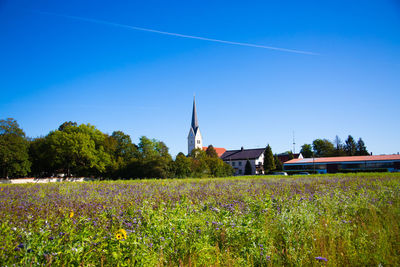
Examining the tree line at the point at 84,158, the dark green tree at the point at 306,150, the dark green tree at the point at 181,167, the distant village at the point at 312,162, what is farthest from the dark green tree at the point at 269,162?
the dark green tree at the point at 181,167

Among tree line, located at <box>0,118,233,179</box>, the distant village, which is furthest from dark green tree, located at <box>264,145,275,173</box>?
tree line, located at <box>0,118,233,179</box>

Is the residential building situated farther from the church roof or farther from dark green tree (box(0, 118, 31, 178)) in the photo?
dark green tree (box(0, 118, 31, 178))

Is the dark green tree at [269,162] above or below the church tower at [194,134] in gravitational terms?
below

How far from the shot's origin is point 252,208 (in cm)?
634

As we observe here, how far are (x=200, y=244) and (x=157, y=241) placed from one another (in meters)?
0.65

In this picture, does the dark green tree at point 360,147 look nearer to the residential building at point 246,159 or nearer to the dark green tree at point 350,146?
the dark green tree at point 350,146

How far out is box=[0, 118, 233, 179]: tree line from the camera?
37562 mm

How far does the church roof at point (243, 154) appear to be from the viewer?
77312mm

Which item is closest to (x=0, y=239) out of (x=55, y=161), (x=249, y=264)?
(x=249, y=264)

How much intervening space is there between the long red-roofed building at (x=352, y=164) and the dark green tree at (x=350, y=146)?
117ft

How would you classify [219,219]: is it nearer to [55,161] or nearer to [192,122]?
[55,161]

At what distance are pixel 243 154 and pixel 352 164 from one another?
32501 millimetres

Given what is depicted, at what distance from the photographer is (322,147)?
89.2m

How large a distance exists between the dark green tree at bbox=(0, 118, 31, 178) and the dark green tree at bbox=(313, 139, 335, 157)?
8464 centimetres
